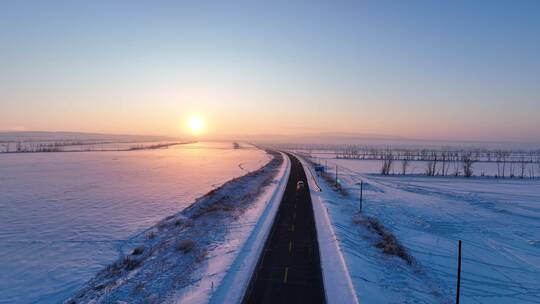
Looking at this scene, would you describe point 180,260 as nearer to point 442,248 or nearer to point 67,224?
point 67,224

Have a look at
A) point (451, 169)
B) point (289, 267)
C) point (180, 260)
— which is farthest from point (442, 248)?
point (451, 169)

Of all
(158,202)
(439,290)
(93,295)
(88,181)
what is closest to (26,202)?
(158,202)

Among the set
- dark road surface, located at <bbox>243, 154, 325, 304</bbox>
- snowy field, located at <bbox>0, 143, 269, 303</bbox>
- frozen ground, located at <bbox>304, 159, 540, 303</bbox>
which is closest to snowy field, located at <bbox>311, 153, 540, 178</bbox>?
frozen ground, located at <bbox>304, 159, 540, 303</bbox>

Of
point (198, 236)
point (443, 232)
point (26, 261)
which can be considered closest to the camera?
point (26, 261)

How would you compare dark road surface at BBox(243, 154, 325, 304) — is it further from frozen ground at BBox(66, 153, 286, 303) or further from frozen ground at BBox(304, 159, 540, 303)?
frozen ground at BBox(304, 159, 540, 303)

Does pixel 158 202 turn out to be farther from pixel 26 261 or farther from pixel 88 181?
pixel 88 181
